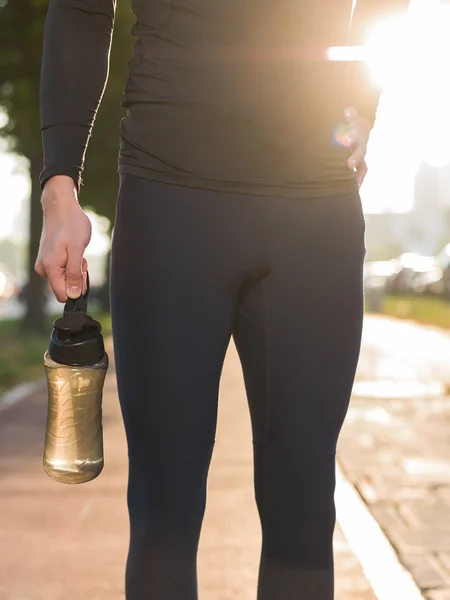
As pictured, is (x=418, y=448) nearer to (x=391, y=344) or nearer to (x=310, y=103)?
(x=310, y=103)

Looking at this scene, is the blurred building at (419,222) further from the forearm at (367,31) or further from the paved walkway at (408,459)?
the forearm at (367,31)

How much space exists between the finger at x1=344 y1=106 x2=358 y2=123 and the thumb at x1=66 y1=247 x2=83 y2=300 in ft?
1.82

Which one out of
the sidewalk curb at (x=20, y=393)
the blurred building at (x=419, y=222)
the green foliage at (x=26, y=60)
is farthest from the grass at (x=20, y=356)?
the blurred building at (x=419, y=222)

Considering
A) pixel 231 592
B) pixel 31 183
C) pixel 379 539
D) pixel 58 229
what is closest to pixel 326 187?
pixel 58 229

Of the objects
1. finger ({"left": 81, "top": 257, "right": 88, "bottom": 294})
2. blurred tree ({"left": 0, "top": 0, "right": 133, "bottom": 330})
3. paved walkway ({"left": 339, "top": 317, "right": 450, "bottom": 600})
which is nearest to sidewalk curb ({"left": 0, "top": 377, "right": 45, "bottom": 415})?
paved walkway ({"left": 339, "top": 317, "right": 450, "bottom": 600})

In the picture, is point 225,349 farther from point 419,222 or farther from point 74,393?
point 419,222

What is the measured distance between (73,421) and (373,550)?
8.12 feet

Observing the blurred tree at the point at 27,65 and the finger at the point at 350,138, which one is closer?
the finger at the point at 350,138

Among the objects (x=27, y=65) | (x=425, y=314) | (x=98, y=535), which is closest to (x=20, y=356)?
(x=27, y=65)

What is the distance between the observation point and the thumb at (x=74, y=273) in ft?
5.89

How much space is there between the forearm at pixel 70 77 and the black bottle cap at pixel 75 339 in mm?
233

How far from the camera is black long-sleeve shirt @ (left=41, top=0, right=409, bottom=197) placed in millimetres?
1785

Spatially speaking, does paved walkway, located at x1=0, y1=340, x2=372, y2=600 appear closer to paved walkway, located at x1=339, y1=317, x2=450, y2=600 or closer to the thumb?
paved walkway, located at x1=339, y1=317, x2=450, y2=600

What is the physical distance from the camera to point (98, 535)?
430 centimetres
